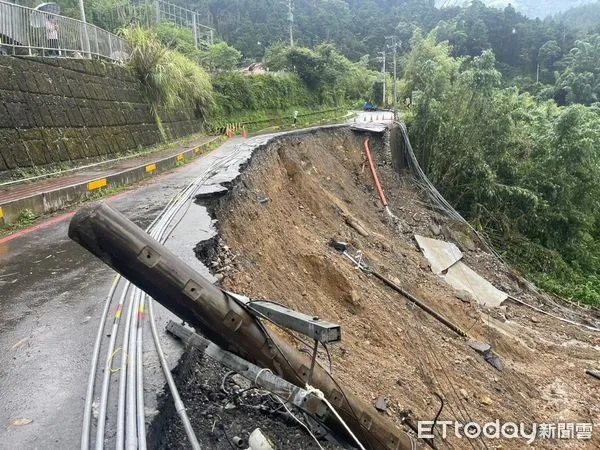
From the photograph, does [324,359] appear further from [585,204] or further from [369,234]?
[585,204]

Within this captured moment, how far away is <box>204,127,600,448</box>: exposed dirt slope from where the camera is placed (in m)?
6.08

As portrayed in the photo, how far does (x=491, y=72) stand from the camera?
61.5 feet

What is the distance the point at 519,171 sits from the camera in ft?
61.4

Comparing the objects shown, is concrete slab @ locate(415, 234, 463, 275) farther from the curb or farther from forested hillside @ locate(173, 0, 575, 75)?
forested hillside @ locate(173, 0, 575, 75)

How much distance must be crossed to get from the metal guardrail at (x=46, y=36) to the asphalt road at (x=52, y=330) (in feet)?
18.7

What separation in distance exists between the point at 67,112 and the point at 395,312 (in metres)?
8.43

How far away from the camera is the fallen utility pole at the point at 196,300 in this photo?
247cm

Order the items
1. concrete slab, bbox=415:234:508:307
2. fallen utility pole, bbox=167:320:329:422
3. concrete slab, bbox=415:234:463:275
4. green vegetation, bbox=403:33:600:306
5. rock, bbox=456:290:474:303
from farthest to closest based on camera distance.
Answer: green vegetation, bbox=403:33:600:306, concrete slab, bbox=415:234:463:275, concrete slab, bbox=415:234:508:307, rock, bbox=456:290:474:303, fallen utility pole, bbox=167:320:329:422

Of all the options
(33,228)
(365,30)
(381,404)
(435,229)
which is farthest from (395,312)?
(365,30)

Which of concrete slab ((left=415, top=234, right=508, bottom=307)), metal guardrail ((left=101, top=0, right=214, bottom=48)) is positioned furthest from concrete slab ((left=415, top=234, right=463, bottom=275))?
metal guardrail ((left=101, top=0, right=214, bottom=48))

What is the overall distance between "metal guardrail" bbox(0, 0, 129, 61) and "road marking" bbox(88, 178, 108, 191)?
322 centimetres

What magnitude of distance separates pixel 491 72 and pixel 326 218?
34.8 ft

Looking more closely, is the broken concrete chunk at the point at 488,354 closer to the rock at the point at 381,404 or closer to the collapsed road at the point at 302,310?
the collapsed road at the point at 302,310

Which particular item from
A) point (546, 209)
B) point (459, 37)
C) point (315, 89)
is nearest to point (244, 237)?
point (546, 209)
